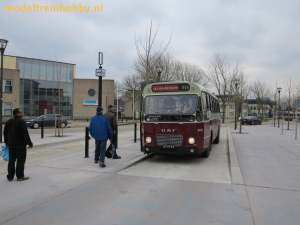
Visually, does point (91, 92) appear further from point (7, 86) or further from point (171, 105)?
point (171, 105)

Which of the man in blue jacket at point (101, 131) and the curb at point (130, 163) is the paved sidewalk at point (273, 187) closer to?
the curb at point (130, 163)

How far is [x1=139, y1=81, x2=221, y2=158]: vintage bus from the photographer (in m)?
7.25

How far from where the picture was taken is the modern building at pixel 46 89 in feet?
117

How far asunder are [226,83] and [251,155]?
1396 inches

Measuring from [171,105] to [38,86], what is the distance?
38846 millimetres

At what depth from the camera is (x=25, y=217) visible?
361cm

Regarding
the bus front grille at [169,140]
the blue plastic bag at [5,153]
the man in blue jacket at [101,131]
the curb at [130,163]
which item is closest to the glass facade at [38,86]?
the curb at [130,163]

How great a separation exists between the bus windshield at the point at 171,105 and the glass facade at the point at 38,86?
3494 centimetres

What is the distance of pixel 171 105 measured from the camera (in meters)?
7.67

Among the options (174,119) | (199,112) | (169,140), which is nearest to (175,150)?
(169,140)

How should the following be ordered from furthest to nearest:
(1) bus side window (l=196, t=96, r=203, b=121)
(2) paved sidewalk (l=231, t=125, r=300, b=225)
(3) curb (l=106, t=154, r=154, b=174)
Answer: (1) bus side window (l=196, t=96, r=203, b=121)
(3) curb (l=106, t=154, r=154, b=174)
(2) paved sidewalk (l=231, t=125, r=300, b=225)

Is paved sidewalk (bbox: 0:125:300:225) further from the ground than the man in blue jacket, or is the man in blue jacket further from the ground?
the man in blue jacket

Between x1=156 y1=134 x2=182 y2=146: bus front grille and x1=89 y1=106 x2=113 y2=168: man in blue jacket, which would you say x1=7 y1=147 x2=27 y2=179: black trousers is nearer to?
x1=89 y1=106 x2=113 y2=168: man in blue jacket

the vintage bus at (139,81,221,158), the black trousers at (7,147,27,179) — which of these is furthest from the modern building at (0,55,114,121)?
the black trousers at (7,147,27,179)
